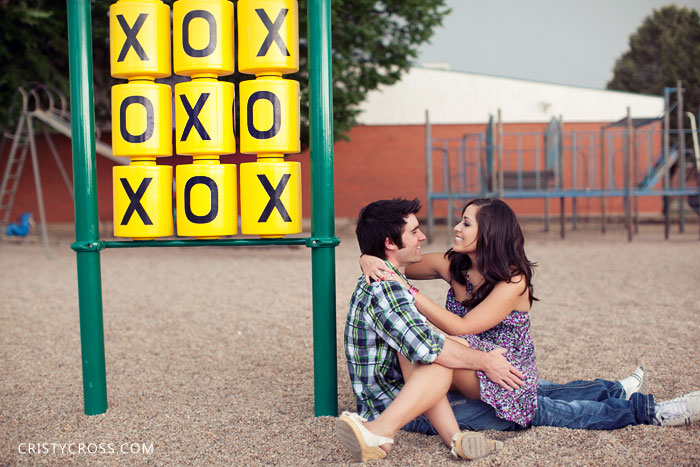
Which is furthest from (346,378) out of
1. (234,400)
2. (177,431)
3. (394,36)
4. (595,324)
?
(394,36)

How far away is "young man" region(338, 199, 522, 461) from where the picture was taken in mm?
2445

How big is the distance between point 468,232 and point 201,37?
4.74 ft

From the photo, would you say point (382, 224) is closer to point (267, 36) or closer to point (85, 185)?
point (267, 36)

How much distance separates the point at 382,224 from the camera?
268 centimetres

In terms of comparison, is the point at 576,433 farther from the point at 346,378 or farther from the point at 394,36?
the point at 394,36

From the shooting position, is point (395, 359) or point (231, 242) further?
point (231, 242)

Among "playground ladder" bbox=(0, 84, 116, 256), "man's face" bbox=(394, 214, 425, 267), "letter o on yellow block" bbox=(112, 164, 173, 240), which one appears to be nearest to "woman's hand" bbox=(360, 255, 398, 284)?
"man's face" bbox=(394, 214, 425, 267)

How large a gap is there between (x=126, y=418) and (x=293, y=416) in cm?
80

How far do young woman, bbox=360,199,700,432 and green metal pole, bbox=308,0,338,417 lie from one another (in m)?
0.33

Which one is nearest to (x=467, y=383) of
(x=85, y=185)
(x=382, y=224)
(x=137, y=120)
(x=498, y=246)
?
(x=498, y=246)

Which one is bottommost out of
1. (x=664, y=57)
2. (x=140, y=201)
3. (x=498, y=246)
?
(x=498, y=246)

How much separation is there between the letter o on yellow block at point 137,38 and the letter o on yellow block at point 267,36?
0.38 metres

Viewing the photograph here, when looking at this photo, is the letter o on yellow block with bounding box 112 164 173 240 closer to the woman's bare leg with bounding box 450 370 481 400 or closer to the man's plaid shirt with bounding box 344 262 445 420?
the man's plaid shirt with bounding box 344 262 445 420

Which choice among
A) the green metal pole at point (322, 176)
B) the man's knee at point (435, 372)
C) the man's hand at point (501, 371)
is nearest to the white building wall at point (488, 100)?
the green metal pole at point (322, 176)
